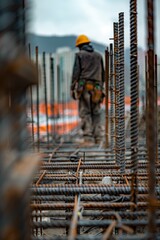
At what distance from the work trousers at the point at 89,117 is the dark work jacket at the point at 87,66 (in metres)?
0.29

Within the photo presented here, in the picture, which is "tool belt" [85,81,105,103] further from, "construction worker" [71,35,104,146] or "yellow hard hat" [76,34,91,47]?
"yellow hard hat" [76,34,91,47]

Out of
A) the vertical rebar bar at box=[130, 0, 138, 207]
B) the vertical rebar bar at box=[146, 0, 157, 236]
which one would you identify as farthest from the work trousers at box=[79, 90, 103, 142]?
the vertical rebar bar at box=[146, 0, 157, 236]

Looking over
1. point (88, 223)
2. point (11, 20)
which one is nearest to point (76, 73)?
point (88, 223)

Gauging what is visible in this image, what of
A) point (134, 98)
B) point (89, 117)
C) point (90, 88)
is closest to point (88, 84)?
point (90, 88)

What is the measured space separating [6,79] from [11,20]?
26 centimetres

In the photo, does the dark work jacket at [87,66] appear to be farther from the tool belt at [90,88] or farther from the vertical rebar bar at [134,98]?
the vertical rebar bar at [134,98]

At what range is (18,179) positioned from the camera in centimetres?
101

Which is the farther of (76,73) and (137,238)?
(76,73)

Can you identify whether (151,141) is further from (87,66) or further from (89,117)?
(89,117)

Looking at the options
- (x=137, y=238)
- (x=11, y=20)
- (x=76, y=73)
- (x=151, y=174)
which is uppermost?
(x=76, y=73)

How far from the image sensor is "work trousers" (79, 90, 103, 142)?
19.9 feet

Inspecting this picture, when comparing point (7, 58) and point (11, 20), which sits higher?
point (11, 20)

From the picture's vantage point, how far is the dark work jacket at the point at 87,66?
5879 mm

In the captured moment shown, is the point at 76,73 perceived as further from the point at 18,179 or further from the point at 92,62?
the point at 18,179
